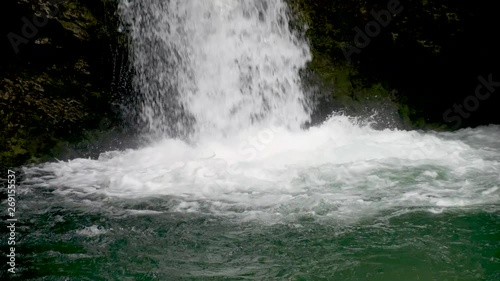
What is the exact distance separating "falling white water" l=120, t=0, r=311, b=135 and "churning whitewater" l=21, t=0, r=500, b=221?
17 millimetres

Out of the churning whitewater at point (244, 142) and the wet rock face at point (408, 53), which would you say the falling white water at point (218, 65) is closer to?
the churning whitewater at point (244, 142)

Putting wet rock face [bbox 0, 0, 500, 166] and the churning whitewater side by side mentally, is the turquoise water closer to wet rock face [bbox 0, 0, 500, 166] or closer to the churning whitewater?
the churning whitewater

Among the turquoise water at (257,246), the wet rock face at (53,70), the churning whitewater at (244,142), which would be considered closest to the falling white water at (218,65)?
the churning whitewater at (244,142)

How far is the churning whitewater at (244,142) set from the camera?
5.11m

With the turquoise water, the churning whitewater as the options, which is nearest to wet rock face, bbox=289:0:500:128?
the churning whitewater

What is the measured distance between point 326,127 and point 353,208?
3.69m

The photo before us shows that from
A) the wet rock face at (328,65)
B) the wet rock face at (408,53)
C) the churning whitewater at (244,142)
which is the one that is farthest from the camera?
the wet rock face at (408,53)

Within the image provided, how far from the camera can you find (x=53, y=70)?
685 cm

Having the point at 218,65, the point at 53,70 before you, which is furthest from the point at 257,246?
the point at 53,70

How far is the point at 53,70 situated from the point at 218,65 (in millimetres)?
2644

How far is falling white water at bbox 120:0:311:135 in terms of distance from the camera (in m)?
7.34

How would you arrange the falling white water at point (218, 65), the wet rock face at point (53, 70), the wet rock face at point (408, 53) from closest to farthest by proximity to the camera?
the wet rock face at point (53, 70) → the falling white water at point (218, 65) → the wet rock face at point (408, 53)

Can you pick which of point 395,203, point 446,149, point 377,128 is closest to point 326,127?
point 377,128

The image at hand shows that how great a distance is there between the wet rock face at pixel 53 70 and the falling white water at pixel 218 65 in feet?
1.80
